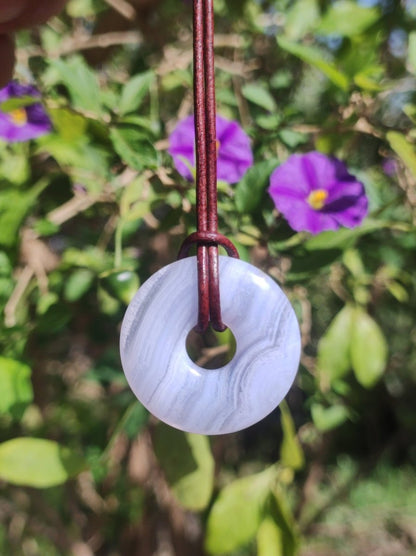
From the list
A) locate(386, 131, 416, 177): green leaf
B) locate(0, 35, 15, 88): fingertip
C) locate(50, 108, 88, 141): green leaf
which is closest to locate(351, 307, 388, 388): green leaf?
locate(386, 131, 416, 177): green leaf

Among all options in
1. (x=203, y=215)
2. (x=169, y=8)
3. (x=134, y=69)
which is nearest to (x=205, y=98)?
(x=203, y=215)

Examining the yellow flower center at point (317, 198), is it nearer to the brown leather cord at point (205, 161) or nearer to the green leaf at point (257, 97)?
the green leaf at point (257, 97)

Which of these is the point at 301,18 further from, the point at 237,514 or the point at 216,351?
the point at 237,514

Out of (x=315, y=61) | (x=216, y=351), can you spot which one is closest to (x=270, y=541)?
(x=216, y=351)

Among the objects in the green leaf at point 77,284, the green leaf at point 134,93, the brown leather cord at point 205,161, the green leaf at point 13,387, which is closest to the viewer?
the brown leather cord at point 205,161

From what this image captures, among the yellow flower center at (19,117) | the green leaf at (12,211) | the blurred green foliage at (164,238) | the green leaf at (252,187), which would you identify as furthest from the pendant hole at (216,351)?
the yellow flower center at (19,117)

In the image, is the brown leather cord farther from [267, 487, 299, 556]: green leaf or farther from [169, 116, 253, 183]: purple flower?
[267, 487, 299, 556]: green leaf
